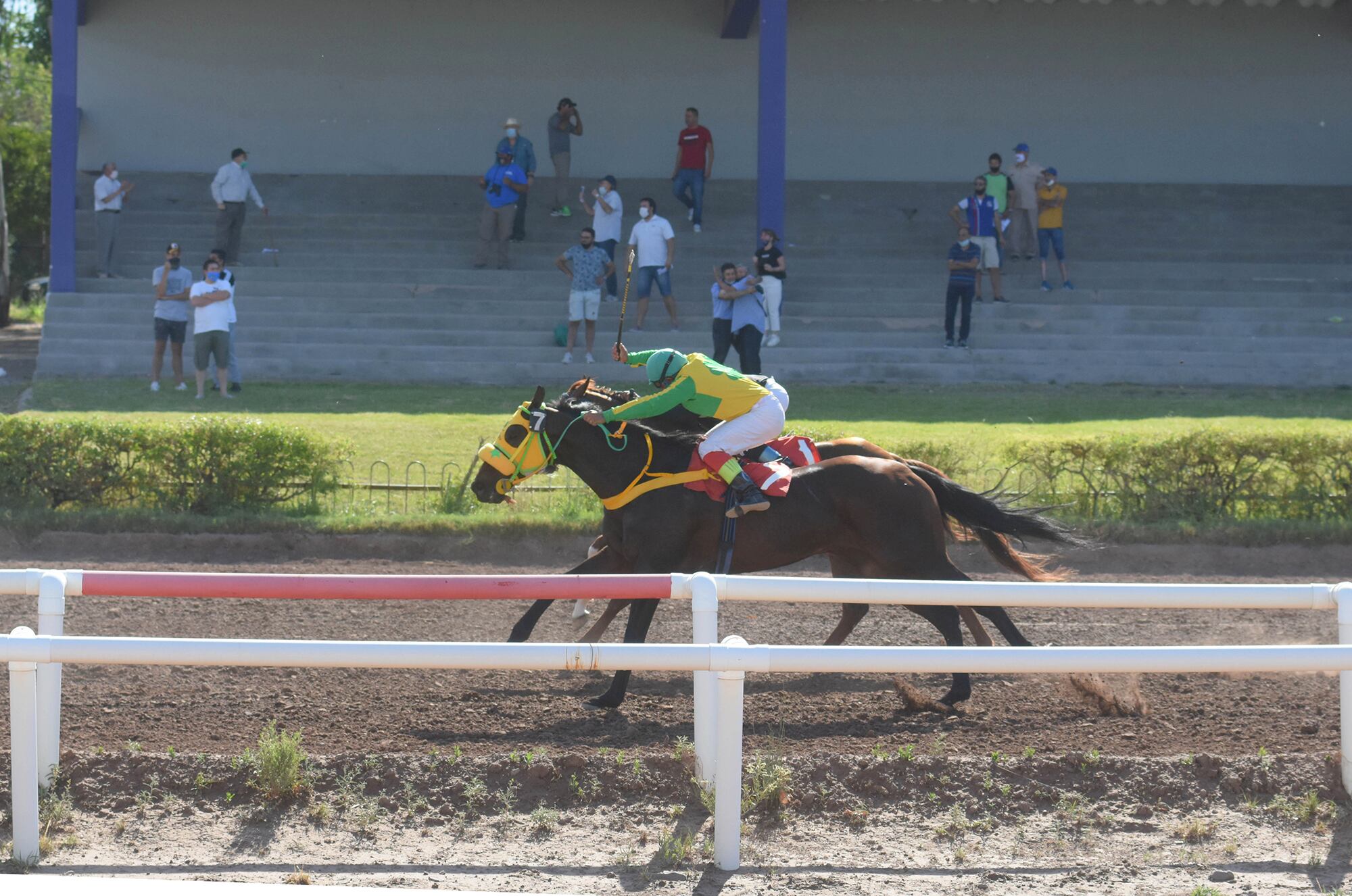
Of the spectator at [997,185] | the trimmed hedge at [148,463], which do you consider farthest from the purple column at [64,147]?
the spectator at [997,185]

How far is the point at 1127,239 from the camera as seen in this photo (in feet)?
73.6

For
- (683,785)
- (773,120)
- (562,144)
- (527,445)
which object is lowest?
(683,785)

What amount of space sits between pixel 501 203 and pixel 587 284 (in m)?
3.41

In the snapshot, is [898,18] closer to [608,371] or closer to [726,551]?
[608,371]

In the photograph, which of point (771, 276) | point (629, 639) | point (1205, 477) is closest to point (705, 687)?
point (629, 639)

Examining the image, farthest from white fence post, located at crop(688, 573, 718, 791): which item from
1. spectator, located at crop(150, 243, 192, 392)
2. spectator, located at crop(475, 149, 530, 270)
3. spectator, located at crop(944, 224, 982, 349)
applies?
spectator, located at crop(475, 149, 530, 270)

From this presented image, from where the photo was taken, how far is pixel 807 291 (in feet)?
65.4

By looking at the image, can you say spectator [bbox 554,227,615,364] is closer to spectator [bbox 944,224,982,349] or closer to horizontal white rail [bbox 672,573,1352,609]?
spectator [bbox 944,224,982,349]

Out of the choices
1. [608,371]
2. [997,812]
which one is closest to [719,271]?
[608,371]

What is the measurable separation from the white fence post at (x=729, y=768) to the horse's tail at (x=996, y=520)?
3.48 meters

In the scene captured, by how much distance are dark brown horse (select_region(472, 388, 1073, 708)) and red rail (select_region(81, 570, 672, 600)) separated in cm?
187

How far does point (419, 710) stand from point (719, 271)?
952 cm

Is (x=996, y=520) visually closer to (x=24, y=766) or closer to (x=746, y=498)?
(x=746, y=498)

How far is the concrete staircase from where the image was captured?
1762 cm
